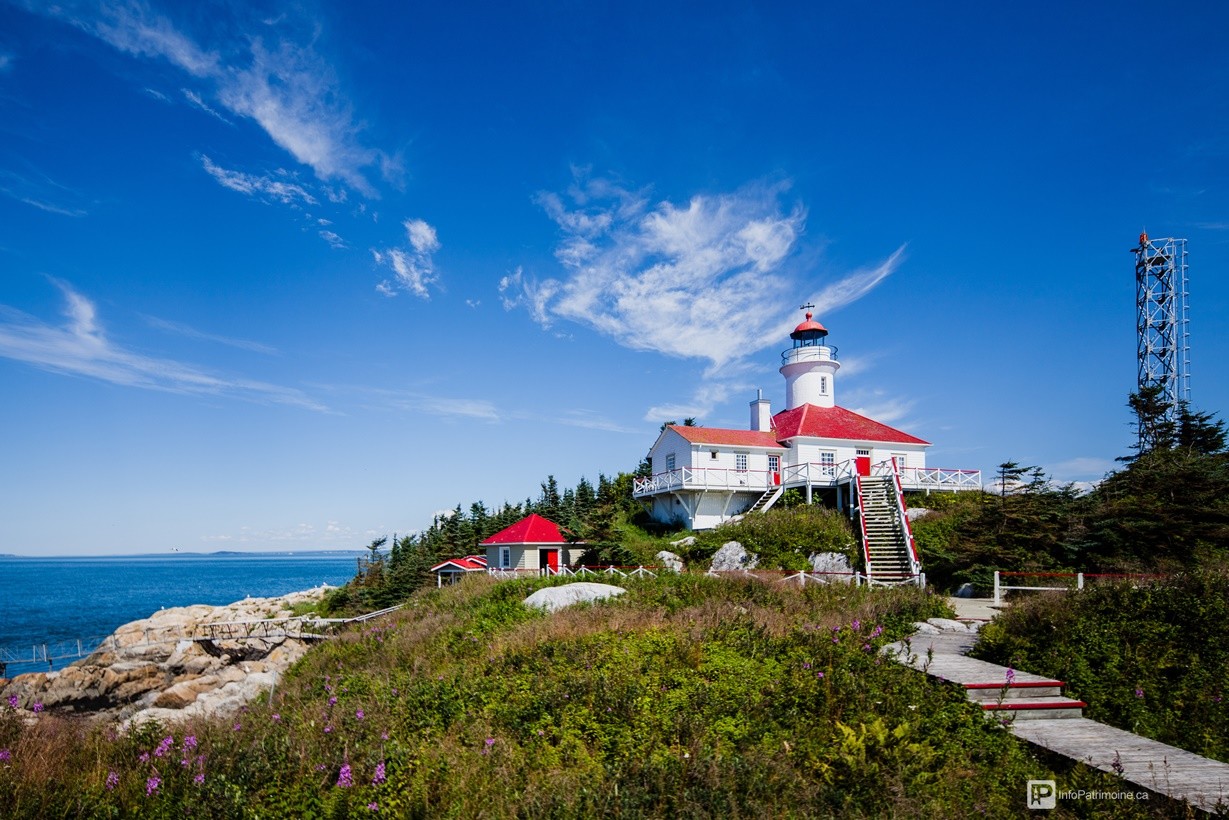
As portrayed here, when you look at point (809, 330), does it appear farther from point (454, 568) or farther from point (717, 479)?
point (454, 568)

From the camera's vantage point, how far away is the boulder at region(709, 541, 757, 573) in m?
23.5

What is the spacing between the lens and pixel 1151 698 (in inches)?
301

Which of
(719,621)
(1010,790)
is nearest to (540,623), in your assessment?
(719,621)

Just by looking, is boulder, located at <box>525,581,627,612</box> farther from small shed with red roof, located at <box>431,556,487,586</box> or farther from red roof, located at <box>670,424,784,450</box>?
small shed with red roof, located at <box>431,556,487,586</box>

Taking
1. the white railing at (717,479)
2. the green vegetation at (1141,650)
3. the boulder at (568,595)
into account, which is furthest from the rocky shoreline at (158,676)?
the white railing at (717,479)

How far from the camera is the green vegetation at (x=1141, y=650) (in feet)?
23.7

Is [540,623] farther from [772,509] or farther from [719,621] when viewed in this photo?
[772,509]

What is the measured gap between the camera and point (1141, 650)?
8609mm

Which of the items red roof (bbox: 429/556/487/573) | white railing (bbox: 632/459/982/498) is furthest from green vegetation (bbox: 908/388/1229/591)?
red roof (bbox: 429/556/487/573)

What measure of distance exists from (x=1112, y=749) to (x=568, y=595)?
986 centimetres

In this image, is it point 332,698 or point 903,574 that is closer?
point 332,698

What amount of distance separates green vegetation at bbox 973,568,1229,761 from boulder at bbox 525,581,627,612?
7.25 m

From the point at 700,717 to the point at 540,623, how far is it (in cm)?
497

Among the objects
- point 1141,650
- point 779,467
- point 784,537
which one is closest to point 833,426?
point 779,467
